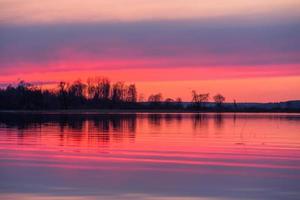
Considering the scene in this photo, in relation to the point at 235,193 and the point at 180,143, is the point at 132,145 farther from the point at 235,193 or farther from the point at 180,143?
the point at 235,193

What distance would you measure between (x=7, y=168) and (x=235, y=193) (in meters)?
7.66

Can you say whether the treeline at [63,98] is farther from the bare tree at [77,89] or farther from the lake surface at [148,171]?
the lake surface at [148,171]

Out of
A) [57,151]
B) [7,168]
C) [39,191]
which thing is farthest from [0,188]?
[57,151]

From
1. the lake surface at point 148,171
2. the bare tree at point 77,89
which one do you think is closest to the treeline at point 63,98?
the bare tree at point 77,89

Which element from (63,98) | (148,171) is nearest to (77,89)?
(63,98)

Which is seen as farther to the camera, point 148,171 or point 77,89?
point 77,89

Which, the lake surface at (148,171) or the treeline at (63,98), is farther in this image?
the treeline at (63,98)

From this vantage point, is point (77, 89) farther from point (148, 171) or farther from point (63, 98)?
point (148, 171)

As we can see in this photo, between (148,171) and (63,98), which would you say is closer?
(148,171)

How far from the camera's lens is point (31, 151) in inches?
893

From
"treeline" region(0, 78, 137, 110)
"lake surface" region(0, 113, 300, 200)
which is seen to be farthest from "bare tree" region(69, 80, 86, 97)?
"lake surface" region(0, 113, 300, 200)

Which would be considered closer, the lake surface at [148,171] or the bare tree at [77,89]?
the lake surface at [148,171]

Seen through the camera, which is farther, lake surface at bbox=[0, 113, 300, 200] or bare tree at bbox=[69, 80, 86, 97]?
bare tree at bbox=[69, 80, 86, 97]

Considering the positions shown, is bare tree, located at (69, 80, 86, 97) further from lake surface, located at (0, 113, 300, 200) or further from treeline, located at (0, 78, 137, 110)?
lake surface, located at (0, 113, 300, 200)
